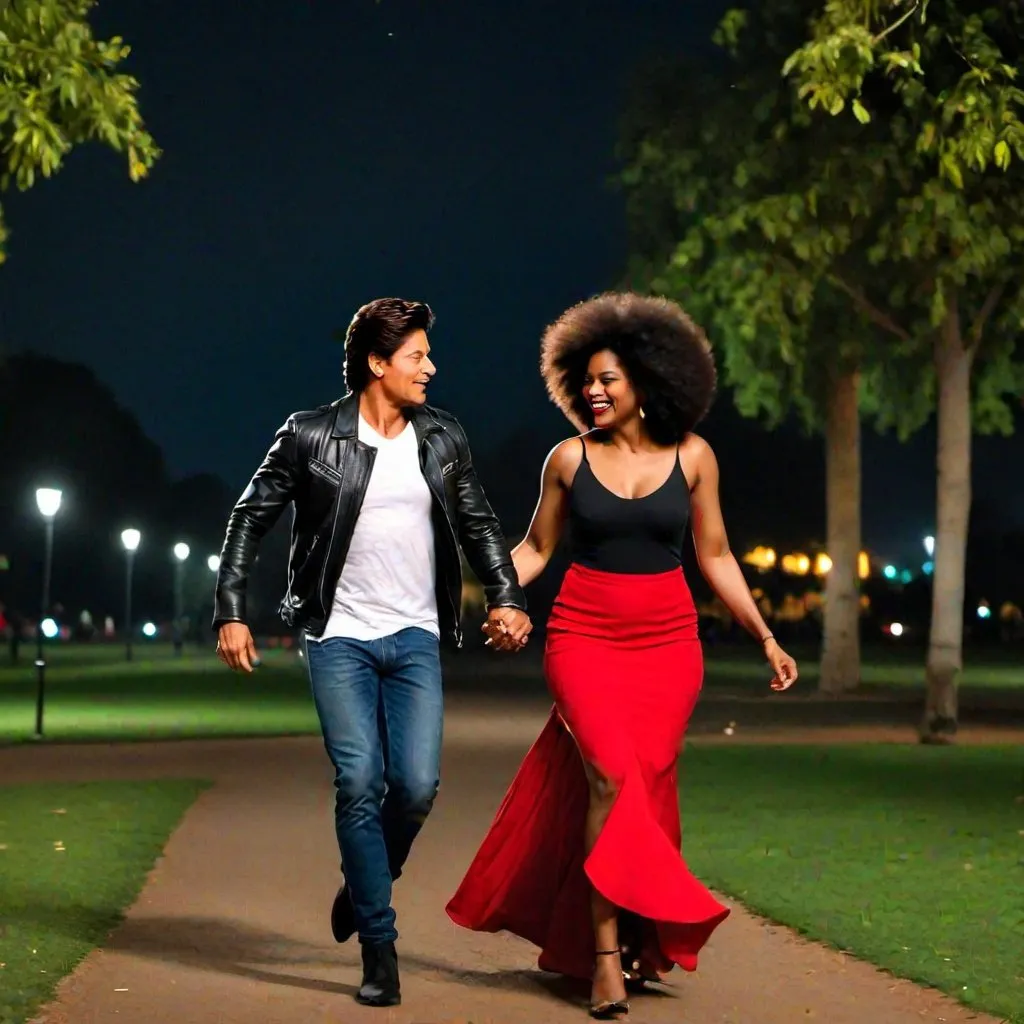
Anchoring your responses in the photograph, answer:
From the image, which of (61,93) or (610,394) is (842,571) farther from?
(610,394)

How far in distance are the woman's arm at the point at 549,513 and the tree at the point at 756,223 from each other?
11.2 m

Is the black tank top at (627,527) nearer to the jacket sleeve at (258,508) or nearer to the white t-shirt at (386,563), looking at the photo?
the white t-shirt at (386,563)

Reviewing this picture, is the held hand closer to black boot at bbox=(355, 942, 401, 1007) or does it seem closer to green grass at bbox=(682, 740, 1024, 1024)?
green grass at bbox=(682, 740, 1024, 1024)

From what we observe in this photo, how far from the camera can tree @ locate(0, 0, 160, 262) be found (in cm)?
1272

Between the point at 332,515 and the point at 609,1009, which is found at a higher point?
the point at 332,515

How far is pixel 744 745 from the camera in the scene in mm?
22891

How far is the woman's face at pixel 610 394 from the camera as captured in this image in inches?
302

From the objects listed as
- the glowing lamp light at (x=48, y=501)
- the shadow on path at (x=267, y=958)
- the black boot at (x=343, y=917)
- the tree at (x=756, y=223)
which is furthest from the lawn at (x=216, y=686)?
the black boot at (x=343, y=917)

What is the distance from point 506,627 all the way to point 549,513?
20.3 inches

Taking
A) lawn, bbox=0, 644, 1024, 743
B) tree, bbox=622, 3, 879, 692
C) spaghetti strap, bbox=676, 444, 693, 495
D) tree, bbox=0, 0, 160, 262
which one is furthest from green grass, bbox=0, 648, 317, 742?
spaghetti strap, bbox=676, 444, 693, 495

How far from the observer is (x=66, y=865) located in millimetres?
11789

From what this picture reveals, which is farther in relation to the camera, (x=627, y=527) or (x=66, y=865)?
(x=66, y=865)

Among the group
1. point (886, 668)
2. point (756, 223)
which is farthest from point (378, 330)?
point (886, 668)

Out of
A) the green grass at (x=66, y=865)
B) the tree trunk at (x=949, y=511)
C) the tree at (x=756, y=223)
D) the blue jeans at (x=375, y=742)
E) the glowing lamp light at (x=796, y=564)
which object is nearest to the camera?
the blue jeans at (x=375, y=742)
